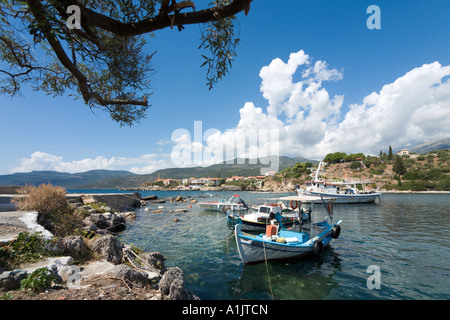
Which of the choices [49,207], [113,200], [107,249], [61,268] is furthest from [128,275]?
[113,200]

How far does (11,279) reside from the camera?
344 centimetres

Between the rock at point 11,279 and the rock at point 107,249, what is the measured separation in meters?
2.33

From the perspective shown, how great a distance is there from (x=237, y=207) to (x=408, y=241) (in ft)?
64.5

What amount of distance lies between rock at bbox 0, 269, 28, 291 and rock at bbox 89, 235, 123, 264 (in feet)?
7.63

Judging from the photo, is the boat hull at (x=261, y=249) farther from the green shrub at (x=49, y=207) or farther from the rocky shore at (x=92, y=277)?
the green shrub at (x=49, y=207)

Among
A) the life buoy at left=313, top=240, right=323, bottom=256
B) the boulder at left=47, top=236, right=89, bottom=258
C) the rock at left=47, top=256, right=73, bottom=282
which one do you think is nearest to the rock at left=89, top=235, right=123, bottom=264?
the boulder at left=47, top=236, right=89, bottom=258

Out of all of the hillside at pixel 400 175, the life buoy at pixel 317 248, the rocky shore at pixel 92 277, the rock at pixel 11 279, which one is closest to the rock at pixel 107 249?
the rocky shore at pixel 92 277

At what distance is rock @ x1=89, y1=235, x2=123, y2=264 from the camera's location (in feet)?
19.1

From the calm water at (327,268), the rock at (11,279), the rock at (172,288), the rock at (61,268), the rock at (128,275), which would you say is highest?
the rock at (11,279)

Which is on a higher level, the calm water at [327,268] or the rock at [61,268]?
the rock at [61,268]

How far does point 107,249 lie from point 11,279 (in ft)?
8.34

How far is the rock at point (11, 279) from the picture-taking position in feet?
10.9

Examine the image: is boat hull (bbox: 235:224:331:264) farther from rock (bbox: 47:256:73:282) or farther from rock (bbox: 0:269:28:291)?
rock (bbox: 0:269:28:291)
